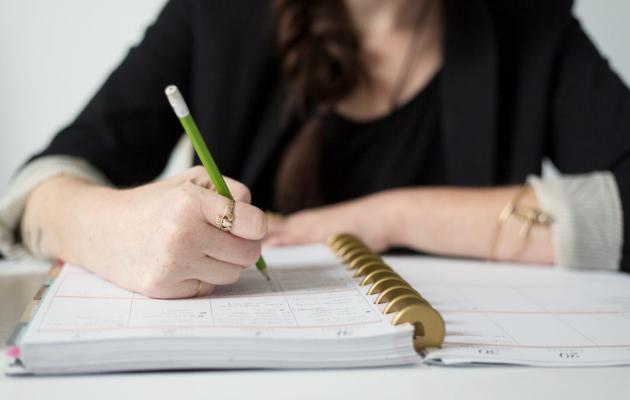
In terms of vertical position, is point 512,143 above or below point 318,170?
above

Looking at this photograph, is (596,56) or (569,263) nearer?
(569,263)

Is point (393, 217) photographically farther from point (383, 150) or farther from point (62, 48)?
point (62, 48)

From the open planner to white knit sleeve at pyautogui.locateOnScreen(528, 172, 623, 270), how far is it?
0.16 metres

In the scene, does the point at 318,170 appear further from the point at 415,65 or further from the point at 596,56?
the point at 596,56

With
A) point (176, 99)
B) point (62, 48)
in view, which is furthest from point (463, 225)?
point (62, 48)

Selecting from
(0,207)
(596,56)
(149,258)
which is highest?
(596,56)

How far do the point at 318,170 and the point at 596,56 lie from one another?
1.73 ft

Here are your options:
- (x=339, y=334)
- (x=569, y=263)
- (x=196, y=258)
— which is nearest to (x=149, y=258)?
(x=196, y=258)

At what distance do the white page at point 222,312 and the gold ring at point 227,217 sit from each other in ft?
0.22

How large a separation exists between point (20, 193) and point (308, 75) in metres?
→ 0.53

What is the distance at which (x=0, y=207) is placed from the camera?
0.83 metres

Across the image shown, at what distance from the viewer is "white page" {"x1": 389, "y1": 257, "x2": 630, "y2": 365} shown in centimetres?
51

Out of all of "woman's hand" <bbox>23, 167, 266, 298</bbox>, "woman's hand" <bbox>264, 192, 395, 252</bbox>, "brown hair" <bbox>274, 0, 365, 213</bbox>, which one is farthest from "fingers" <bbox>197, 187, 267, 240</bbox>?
"brown hair" <bbox>274, 0, 365, 213</bbox>

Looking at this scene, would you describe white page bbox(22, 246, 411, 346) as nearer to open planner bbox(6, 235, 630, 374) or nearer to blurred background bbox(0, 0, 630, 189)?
open planner bbox(6, 235, 630, 374)
